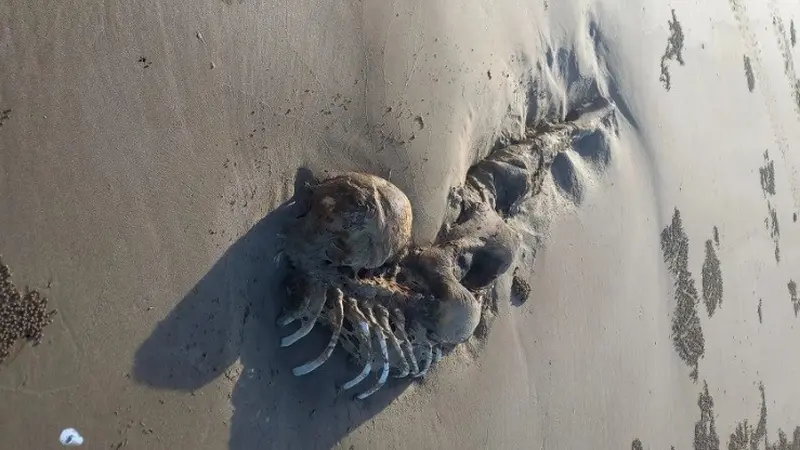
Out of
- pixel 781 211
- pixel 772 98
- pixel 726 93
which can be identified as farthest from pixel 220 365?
pixel 772 98

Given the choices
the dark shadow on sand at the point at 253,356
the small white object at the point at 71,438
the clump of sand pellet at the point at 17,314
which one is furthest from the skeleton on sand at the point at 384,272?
the clump of sand pellet at the point at 17,314

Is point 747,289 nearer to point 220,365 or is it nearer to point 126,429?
point 220,365

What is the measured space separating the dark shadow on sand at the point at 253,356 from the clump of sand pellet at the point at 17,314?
54cm

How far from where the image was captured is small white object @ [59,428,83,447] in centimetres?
328

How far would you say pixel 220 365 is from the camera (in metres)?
3.93

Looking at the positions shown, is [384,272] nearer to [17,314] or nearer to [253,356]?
[253,356]

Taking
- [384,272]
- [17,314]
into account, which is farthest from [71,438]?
[384,272]

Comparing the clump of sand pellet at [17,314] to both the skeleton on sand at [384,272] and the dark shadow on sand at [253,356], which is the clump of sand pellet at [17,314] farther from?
the skeleton on sand at [384,272]

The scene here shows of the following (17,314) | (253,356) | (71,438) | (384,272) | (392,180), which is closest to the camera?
(17,314)

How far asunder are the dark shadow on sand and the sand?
1 cm

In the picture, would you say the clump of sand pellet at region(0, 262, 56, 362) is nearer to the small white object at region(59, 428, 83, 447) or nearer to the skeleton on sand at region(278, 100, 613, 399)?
the small white object at region(59, 428, 83, 447)

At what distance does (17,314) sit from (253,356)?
135 centimetres

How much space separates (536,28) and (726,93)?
11.2 feet

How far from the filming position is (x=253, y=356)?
409 cm
